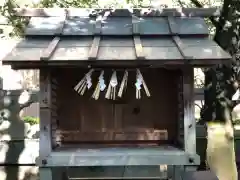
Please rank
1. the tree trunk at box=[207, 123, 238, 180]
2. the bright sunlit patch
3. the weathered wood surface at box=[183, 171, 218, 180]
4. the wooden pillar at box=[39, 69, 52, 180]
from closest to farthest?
the weathered wood surface at box=[183, 171, 218, 180] < the wooden pillar at box=[39, 69, 52, 180] < the tree trunk at box=[207, 123, 238, 180] < the bright sunlit patch

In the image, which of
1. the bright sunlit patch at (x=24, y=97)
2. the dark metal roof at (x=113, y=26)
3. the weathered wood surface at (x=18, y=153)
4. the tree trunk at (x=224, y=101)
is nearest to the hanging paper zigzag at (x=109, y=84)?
the dark metal roof at (x=113, y=26)

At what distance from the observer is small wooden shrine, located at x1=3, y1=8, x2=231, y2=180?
12.4 feet

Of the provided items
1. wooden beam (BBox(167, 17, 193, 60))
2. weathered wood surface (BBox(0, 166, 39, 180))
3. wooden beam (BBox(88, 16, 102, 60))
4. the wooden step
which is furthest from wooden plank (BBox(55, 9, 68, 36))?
weathered wood surface (BBox(0, 166, 39, 180))

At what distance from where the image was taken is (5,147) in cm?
605

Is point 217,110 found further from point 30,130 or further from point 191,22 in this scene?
point 30,130

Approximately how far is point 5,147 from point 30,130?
1.47 ft

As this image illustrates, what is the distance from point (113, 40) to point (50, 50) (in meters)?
0.72

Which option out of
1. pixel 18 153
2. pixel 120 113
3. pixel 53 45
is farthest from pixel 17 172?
pixel 53 45

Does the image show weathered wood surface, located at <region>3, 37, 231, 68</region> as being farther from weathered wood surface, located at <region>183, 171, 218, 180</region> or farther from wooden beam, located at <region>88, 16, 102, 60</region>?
weathered wood surface, located at <region>183, 171, 218, 180</region>

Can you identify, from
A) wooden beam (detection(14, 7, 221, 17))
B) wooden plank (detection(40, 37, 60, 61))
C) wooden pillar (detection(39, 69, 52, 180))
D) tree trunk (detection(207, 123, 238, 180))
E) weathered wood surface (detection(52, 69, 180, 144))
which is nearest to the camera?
wooden plank (detection(40, 37, 60, 61))

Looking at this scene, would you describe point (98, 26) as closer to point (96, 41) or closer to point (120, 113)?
point (96, 41)

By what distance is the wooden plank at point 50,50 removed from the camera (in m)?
3.65

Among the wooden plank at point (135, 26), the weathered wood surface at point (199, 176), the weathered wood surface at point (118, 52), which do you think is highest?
the wooden plank at point (135, 26)

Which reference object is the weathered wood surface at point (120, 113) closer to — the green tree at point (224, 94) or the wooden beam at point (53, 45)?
the green tree at point (224, 94)
